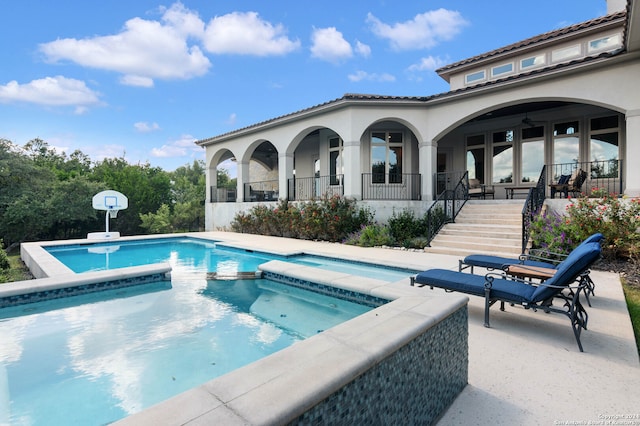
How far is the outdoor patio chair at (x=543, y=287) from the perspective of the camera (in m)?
3.60

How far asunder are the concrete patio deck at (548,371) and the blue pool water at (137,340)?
6.76 feet

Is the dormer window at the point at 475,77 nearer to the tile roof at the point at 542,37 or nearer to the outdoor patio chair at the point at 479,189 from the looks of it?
the tile roof at the point at 542,37

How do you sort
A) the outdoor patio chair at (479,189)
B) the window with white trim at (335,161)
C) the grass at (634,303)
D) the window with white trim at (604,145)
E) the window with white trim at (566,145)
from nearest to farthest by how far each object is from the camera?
the grass at (634,303), the window with white trim at (604,145), the window with white trim at (566,145), the outdoor patio chair at (479,189), the window with white trim at (335,161)

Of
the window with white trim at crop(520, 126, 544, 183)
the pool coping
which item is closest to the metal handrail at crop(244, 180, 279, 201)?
the window with white trim at crop(520, 126, 544, 183)

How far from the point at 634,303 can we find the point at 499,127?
37.3 feet

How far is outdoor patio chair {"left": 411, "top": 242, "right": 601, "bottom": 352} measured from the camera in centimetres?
360

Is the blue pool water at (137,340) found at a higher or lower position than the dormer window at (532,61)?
lower

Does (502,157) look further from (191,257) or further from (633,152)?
(191,257)

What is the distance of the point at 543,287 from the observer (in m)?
3.78

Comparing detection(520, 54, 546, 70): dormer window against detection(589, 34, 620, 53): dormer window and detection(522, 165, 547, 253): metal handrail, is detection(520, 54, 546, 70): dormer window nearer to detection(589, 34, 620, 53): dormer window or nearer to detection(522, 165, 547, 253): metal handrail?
detection(589, 34, 620, 53): dormer window

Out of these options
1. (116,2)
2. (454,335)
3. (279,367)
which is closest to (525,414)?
(454,335)

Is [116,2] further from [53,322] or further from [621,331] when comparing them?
[621,331]

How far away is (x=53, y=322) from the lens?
5.24 metres

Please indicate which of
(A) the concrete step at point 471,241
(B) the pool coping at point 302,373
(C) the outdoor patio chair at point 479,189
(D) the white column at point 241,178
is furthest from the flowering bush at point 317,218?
(B) the pool coping at point 302,373
